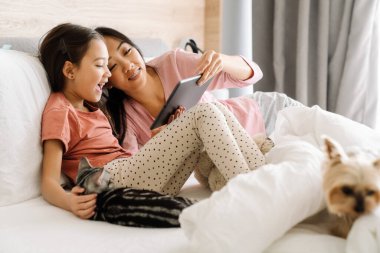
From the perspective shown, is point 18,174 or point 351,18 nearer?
point 18,174

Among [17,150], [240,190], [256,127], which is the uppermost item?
[240,190]

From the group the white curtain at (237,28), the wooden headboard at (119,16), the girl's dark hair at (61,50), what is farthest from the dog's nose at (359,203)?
the white curtain at (237,28)

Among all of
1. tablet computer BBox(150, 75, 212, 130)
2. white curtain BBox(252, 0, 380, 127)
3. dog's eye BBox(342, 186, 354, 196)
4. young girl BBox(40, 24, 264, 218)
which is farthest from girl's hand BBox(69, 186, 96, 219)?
white curtain BBox(252, 0, 380, 127)

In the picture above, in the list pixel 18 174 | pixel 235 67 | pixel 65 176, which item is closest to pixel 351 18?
pixel 235 67

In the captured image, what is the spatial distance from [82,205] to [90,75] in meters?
0.50

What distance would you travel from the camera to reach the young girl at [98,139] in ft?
4.19

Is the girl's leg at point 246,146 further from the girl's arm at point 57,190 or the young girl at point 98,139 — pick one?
the girl's arm at point 57,190

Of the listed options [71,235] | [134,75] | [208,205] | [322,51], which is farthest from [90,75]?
[322,51]

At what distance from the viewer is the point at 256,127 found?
1878 mm

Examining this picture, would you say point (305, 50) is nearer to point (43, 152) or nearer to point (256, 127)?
point (256, 127)

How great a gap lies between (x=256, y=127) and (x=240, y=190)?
96 cm

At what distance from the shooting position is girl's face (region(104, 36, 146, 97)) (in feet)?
5.72

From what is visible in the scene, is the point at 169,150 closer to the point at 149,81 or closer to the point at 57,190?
the point at 57,190

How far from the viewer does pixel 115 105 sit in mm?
1838
